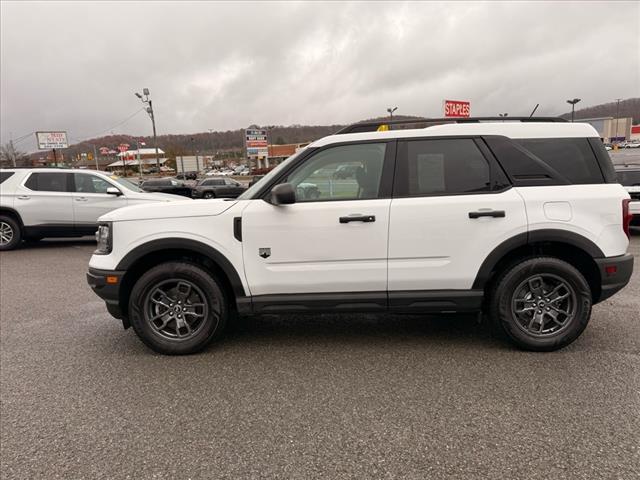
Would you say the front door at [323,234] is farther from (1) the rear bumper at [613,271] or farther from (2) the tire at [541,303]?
(1) the rear bumper at [613,271]

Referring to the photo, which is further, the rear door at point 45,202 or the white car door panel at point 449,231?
the rear door at point 45,202

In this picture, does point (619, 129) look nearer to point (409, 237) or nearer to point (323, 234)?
point (409, 237)

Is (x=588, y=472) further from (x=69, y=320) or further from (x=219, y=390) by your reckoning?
(x=69, y=320)

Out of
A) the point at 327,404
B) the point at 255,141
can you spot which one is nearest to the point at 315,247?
the point at 327,404

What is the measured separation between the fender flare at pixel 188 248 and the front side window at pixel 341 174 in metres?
0.81

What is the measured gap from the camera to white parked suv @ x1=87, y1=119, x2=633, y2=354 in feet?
11.5

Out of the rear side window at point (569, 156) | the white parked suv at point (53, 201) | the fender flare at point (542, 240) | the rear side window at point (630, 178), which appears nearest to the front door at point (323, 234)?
the fender flare at point (542, 240)

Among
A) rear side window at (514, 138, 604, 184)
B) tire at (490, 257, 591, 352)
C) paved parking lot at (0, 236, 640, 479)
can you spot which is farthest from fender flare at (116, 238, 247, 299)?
rear side window at (514, 138, 604, 184)

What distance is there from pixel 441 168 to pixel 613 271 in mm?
1631

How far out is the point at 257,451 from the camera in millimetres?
2465

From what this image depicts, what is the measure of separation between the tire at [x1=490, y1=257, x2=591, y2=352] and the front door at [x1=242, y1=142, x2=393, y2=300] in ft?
3.33

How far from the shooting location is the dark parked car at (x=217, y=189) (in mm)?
25562

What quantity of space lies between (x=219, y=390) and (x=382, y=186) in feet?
6.69

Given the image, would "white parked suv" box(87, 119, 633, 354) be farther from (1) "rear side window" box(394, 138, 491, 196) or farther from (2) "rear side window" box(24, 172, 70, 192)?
(2) "rear side window" box(24, 172, 70, 192)
